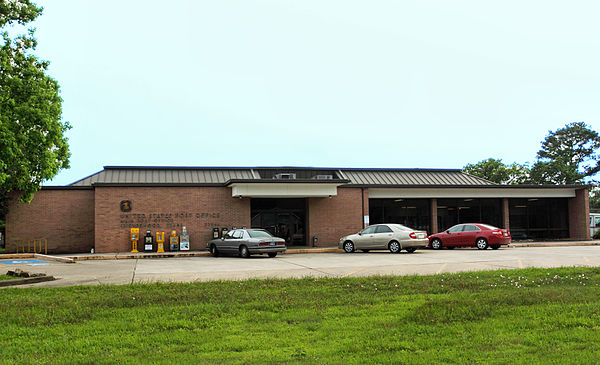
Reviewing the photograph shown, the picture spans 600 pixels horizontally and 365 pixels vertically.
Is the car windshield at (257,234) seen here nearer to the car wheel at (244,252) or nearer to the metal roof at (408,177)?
the car wheel at (244,252)

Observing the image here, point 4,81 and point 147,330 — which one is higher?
point 4,81

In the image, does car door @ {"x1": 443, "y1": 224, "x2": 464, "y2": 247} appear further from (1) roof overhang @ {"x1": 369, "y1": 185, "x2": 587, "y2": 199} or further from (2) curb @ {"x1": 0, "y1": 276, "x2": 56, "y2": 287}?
(2) curb @ {"x1": 0, "y1": 276, "x2": 56, "y2": 287}

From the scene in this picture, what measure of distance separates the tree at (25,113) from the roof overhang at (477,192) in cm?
1804

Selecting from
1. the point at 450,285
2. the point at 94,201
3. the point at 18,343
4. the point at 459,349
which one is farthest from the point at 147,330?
the point at 94,201

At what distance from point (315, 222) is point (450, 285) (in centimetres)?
1924

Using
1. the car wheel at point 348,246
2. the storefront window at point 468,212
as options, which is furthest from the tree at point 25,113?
the storefront window at point 468,212

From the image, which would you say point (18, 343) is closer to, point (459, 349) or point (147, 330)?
point (147, 330)

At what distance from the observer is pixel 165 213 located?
26922mm

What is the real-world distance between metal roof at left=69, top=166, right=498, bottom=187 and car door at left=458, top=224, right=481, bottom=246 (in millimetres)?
6089

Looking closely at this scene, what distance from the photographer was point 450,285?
1021 centimetres

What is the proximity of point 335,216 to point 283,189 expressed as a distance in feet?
12.7

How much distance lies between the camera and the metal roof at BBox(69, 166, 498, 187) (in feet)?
96.6

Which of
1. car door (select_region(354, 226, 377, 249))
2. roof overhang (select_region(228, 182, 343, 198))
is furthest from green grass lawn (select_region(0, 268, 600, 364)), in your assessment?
roof overhang (select_region(228, 182, 343, 198))

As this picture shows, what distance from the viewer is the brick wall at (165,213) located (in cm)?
2616
